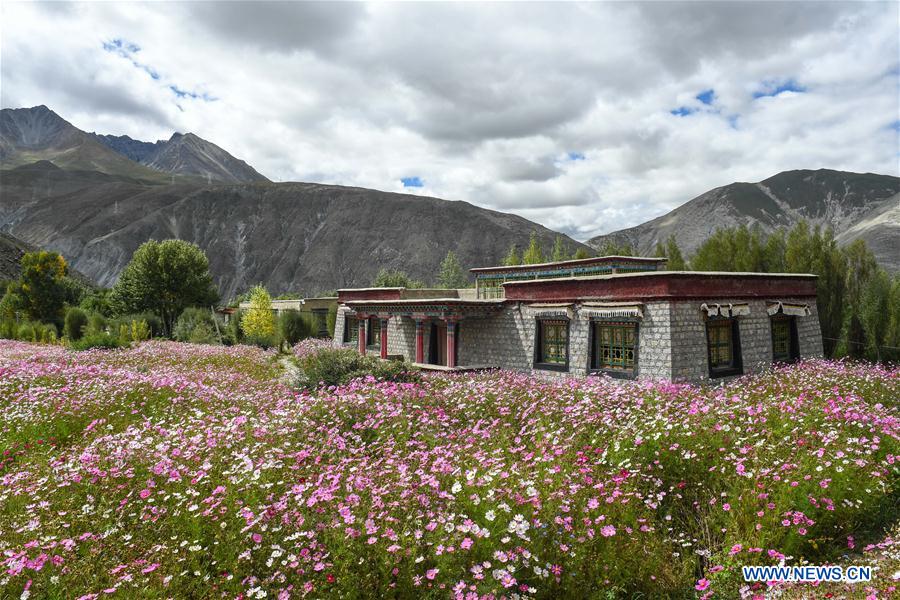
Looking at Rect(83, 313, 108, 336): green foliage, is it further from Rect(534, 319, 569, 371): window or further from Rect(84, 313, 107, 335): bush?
Rect(534, 319, 569, 371): window

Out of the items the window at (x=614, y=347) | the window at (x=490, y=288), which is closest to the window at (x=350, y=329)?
the window at (x=490, y=288)

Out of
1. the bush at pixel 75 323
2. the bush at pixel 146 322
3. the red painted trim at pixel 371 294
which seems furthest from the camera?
the bush at pixel 146 322

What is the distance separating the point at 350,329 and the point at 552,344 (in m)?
15.6

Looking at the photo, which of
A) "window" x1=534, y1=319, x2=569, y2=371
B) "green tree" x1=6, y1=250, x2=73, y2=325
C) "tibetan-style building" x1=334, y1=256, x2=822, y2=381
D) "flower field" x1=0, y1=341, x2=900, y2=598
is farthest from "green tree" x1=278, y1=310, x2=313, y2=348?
"flower field" x1=0, y1=341, x2=900, y2=598

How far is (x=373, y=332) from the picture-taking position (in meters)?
30.0

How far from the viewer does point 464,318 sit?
23531 mm

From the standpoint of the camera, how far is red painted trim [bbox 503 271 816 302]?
16641 mm

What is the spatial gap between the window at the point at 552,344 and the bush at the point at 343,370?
6.28m

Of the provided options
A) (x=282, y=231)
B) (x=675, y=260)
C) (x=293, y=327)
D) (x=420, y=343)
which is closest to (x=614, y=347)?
(x=420, y=343)

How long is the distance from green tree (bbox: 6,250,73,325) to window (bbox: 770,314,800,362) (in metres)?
48.2

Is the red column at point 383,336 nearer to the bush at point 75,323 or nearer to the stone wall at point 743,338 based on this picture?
the stone wall at point 743,338

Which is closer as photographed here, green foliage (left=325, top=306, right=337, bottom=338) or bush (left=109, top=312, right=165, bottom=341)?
bush (left=109, top=312, right=165, bottom=341)

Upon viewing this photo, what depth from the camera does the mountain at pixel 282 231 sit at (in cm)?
10800

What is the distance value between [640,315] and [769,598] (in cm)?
1251
